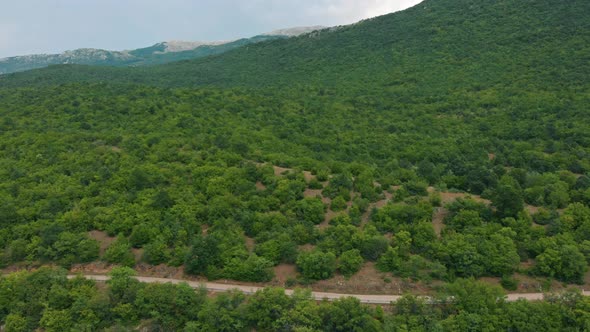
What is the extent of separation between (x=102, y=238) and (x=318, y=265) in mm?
21162

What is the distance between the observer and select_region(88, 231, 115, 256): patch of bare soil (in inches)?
1419

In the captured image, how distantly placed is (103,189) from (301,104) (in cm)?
5250

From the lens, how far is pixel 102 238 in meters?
36.9

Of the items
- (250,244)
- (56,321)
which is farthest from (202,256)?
(56,321)

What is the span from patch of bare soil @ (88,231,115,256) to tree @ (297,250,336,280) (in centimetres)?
1844

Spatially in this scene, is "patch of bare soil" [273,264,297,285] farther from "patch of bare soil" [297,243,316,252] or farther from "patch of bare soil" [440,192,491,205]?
"patch of bare soil" [440,192,491,205]

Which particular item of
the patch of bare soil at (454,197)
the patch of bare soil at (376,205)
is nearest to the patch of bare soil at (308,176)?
the patch of bare soil at (376,205)

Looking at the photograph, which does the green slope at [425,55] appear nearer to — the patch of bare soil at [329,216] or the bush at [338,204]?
the bush at [338,204]

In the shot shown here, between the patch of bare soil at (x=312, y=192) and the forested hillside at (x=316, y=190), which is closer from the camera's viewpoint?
the forested hillside at (x=316, y=190)

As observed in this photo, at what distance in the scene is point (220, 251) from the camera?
3328 cm

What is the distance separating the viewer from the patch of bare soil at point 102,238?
36031 millimetres

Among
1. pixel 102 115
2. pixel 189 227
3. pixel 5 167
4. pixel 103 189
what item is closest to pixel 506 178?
pixel 189 227

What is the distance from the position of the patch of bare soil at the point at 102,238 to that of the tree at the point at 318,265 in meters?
18.4

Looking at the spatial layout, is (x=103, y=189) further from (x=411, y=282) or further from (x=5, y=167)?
(x=411, y=282)
